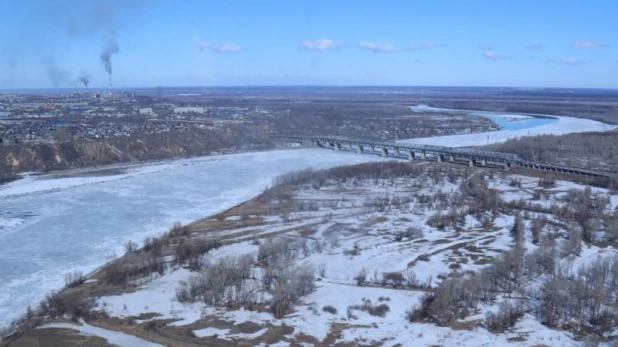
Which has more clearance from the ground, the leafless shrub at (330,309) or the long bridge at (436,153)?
the long bridge at (436,153)

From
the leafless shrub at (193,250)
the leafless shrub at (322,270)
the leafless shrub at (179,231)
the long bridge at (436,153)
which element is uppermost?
the long bridge at (436,153)

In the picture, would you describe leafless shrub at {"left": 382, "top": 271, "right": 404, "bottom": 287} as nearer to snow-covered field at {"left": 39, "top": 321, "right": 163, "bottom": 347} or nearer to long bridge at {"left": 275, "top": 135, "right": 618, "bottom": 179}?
snow-covered field at {"left": 39, "top": 321, "right": 163, "bottom": 347}

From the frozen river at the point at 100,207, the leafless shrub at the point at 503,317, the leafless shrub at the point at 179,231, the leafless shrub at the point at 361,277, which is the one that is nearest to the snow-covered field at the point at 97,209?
the frozen river at the point at 100,207

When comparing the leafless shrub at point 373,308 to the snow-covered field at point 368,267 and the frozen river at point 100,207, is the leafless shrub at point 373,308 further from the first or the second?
the frozen river at point 100,207

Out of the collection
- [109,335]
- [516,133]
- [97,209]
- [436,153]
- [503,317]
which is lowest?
[109,335]

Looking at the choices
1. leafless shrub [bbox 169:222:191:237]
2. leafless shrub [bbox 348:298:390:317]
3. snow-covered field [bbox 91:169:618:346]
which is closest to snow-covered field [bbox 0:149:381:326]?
leafless shrub [bbox 169:222:191:237]

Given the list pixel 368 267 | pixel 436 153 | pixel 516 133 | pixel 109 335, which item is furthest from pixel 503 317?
pixel 516 133

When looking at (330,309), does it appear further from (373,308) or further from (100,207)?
(100,207)
